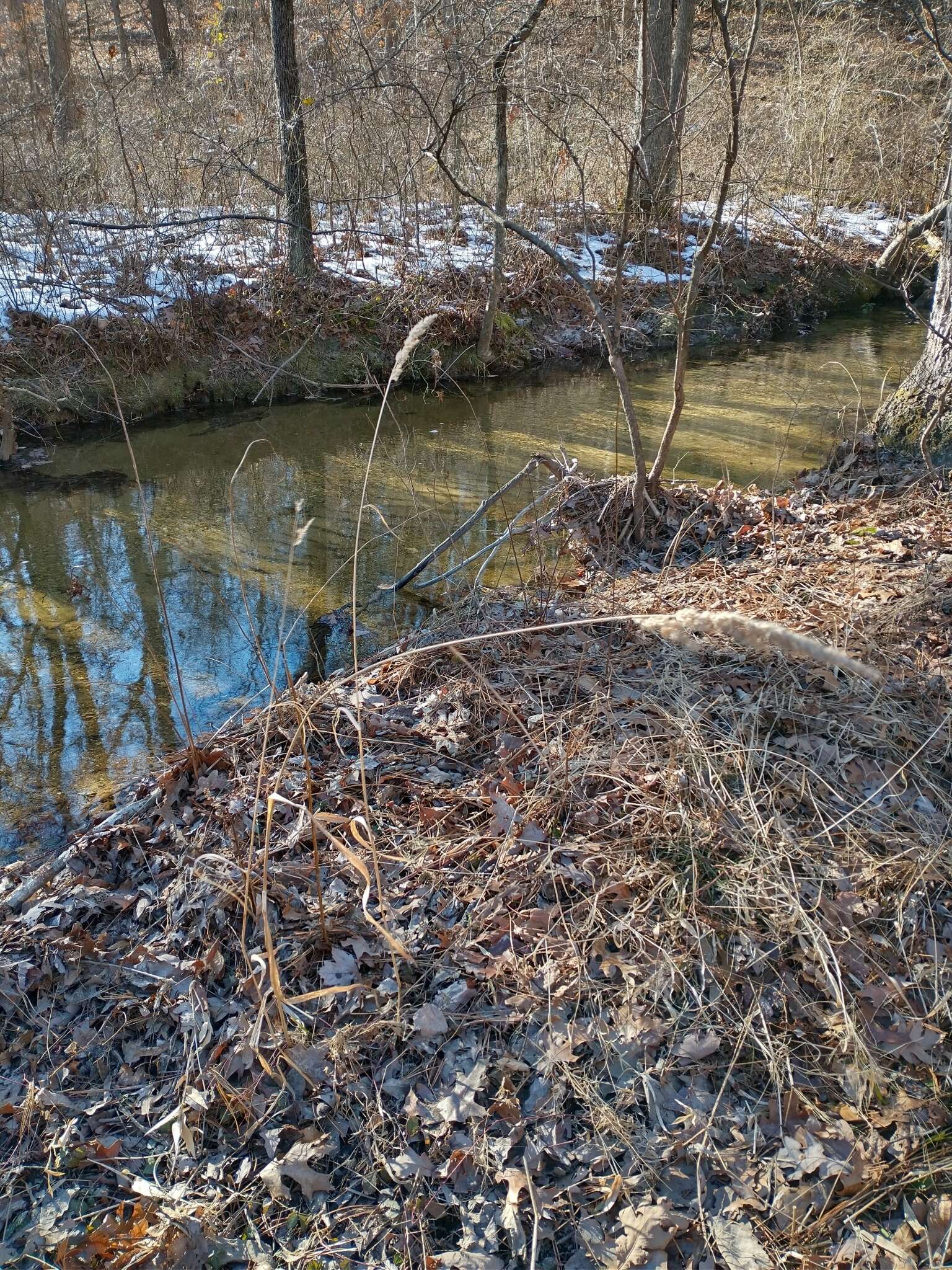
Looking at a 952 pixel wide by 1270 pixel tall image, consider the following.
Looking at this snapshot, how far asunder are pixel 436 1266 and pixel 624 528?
4.64 m

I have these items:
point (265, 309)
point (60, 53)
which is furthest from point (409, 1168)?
point (60, 53)

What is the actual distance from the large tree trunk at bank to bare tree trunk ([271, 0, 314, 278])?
6701 millimetres

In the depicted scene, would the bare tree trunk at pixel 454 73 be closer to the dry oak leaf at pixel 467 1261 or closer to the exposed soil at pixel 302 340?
the exposed soil at pixel 302 340

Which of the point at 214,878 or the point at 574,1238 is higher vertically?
the point at 214,878

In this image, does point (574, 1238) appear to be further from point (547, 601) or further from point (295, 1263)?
point (547, 601)

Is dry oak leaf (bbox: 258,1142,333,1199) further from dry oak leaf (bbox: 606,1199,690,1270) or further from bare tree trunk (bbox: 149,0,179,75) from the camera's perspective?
bare tree trunk (bbox: 149,0,179,75)

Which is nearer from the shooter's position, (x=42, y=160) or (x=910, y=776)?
(x=910, y=776)

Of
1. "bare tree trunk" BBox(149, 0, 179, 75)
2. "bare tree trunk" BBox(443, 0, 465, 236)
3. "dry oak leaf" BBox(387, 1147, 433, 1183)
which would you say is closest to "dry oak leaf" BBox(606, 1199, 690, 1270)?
"dry oak leaf" BBox(387, 1147, 433, 1183)

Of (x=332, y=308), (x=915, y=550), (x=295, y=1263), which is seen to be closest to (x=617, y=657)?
(x=915, y=550)

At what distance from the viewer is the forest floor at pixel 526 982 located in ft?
7.08

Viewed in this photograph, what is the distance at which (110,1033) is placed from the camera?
2.73 metres

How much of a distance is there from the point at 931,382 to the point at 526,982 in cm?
553

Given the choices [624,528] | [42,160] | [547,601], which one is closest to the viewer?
[547,601]

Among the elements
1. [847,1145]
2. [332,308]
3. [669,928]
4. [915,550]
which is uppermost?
[332,308]
